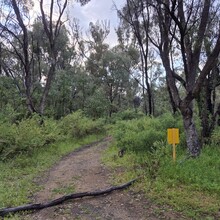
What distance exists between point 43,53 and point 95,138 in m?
16.1

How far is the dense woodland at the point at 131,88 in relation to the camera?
7.28 meters

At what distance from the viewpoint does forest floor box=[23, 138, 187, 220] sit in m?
4.54

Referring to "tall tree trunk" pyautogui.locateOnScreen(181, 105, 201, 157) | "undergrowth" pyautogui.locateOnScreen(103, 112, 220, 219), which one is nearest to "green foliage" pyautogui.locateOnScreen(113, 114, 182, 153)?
"undergrowth" pyautogui.locateOnScreen(103, 112, 220, 219)

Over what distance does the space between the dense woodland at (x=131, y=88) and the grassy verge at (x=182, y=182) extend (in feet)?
0.10

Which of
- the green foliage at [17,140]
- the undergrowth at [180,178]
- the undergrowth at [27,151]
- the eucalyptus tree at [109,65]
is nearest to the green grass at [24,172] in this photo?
the undergrowth at [27,151]

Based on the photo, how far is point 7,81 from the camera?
19.3 meters

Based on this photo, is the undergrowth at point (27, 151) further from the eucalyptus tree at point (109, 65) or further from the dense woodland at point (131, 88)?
the eucalyptus tree at point (109, 65)

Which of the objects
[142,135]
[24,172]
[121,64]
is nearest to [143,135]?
[142,135]

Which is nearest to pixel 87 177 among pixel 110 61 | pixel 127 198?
pixel 127 198

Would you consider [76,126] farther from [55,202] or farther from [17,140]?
[55,202]

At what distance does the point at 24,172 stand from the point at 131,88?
27.7m

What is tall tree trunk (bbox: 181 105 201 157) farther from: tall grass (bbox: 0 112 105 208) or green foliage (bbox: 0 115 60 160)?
green foliage (bbox: 0 115 60 160)

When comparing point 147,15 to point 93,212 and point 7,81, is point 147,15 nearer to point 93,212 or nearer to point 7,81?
point 7,81

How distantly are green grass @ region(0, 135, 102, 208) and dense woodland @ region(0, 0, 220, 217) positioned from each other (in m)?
0.22
